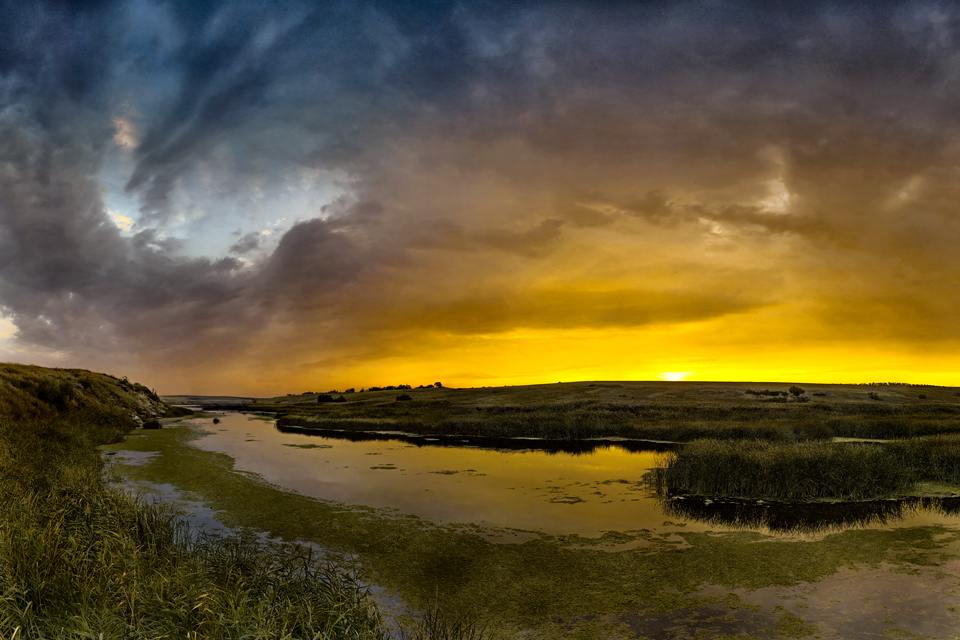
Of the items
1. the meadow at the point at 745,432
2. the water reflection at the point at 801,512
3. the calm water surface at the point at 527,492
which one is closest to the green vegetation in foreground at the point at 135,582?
the calm water surface at the point at 527,492

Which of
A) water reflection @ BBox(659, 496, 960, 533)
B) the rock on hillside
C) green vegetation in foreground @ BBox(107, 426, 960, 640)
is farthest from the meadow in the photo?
the rock on hillside

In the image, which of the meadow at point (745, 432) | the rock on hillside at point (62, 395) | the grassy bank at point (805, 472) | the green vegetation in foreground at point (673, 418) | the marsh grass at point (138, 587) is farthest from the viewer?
the green vegetation in foreground at point (673, 418)

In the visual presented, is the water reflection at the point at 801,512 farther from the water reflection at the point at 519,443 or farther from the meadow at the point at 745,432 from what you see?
the water reflection at the point at 519,443

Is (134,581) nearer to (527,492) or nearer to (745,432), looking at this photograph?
(527,492)

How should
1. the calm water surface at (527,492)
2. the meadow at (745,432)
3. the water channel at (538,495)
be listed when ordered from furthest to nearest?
the meadow at (745,432), the calm water surface at (527,492), the water channel at (538,495)

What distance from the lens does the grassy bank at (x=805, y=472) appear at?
17.0 meters

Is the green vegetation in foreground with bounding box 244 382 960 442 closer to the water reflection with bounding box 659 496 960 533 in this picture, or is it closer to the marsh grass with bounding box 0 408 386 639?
the water reflection with bounding box 659 496 960 533

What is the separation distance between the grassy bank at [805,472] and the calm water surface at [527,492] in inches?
42.8

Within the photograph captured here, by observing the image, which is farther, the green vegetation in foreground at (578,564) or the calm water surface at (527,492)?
the calm water surface at (527,492)

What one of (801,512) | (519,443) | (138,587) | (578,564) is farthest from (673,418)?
(138,587)

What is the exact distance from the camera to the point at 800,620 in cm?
804

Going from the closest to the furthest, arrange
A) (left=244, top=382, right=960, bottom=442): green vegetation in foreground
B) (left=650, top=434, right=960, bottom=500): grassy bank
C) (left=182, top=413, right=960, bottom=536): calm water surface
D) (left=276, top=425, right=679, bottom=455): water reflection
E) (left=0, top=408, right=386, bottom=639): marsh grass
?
1. (left=0, top=408, right=386, bottom=639): marsh grass
2. (left=182, top=413, right=960, bottom=536): calm water surface
3. (left=650, top=434, right=960, bottom=500): grassy bank
4. (left=276, top=425, right=679, bottom=455): water reflection
5. (left=244, top=382, right=960, bottom=442): green vegetation in foreground

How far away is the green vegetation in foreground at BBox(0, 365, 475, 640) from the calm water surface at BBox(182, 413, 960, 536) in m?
6.44

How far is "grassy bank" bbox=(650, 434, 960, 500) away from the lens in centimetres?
1703
